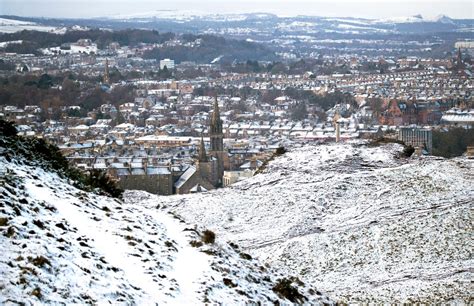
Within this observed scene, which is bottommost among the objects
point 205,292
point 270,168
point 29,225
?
point 270,168

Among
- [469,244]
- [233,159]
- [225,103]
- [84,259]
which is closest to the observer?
[84,259]

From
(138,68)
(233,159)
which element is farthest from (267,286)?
(138,68)

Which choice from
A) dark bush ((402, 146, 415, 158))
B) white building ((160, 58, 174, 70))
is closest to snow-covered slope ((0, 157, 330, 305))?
dark bush ((402, 146, 415, 158))

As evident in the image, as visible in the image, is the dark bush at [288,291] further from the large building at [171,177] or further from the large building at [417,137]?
the large building at [417,137]

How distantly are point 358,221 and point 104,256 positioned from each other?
25.9ft

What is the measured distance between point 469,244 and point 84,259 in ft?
25.4

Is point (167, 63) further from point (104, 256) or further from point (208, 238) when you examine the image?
point (104, 256)

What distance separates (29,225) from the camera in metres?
9.66

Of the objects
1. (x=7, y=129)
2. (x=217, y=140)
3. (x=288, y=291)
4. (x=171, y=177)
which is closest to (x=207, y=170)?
(x=171, y=177)

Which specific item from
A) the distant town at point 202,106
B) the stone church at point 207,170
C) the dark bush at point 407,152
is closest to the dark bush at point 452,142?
the distant town at point 202,106

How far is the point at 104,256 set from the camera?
9758 mm

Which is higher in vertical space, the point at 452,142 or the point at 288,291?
the point at 288,291

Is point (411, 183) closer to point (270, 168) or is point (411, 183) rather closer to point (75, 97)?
point (270, 168)

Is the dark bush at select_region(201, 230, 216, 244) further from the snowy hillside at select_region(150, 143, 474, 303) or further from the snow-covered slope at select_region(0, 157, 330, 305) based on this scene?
the snowy hillside at select_region(150, 143, 474, 303)
